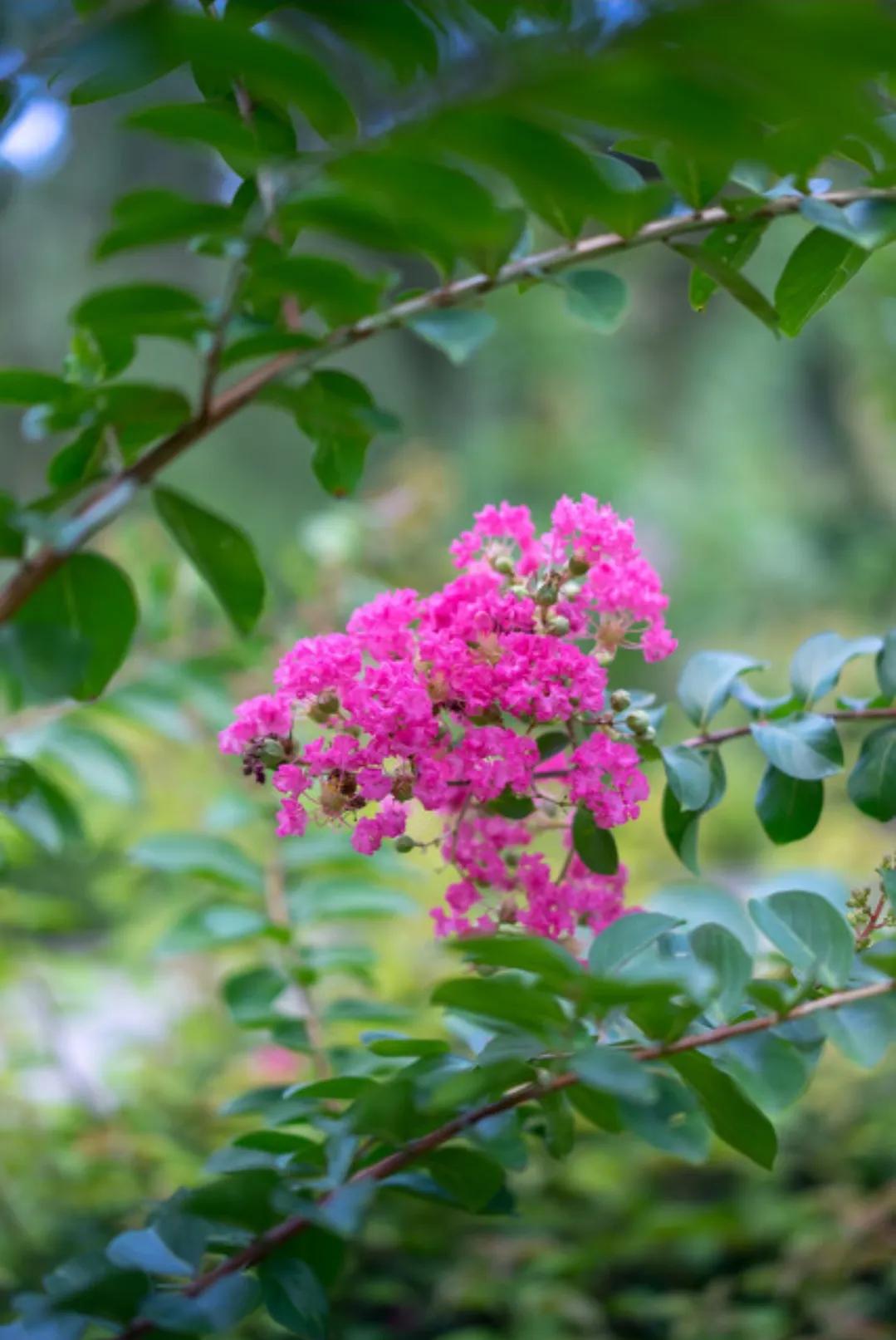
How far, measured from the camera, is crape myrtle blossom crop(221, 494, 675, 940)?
50 cm

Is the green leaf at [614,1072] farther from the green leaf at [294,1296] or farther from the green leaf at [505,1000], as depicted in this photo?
the green leaf at [294,1296]

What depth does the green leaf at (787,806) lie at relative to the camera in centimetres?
58

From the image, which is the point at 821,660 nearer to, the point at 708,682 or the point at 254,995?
the point at 708,682

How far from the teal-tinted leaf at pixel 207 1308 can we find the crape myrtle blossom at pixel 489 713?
0.18 m

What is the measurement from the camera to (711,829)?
3385 millimetres

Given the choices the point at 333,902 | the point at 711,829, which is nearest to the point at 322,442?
the point at 333,902

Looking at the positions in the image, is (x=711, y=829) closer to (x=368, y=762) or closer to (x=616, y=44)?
(x=368, y=762)

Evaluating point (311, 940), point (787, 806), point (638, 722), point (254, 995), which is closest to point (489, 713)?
point (638, 722)

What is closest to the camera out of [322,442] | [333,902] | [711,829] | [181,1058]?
[322,442]

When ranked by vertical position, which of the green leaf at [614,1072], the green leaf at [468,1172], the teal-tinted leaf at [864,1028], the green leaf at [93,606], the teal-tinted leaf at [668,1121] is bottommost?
the green leaf at [468,1172]

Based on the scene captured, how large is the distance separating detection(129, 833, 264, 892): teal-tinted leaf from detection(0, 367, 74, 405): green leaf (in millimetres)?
442

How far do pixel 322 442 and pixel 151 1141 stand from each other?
83cm

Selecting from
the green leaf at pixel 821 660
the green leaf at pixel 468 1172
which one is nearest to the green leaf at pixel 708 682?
the green leaf at pixel 821 660

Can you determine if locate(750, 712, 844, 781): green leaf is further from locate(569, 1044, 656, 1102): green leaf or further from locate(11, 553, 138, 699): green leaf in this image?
locate(11, 553, 138, 699): green leaf
